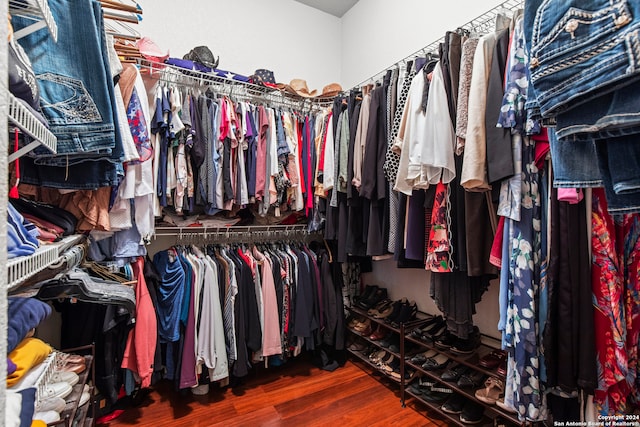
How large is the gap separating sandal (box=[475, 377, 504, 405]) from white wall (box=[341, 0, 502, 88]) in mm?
2115

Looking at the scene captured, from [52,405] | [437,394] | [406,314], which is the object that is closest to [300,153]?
[406,314]

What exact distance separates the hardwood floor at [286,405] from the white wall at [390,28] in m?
2.54

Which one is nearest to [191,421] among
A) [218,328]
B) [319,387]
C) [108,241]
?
[218,328]

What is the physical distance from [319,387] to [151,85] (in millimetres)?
2294

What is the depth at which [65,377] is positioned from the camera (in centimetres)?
114

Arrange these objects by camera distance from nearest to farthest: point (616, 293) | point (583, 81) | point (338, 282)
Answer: point (583, 81)
point (616, 293)
point (338, 282)

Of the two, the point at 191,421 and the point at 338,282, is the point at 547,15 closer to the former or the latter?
the point at 338,282

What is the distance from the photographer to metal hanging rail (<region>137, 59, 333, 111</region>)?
2.03m

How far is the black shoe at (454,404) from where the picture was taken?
1735 mm

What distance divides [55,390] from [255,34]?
9.29 ft

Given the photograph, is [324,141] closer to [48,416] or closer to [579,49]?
[579,49]

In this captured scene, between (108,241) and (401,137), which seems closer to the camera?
(401,137)

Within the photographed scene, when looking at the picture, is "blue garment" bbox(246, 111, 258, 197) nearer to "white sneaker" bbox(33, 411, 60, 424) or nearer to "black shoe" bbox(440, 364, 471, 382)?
"white sneaker" bbox(33, 411, 60, 424)

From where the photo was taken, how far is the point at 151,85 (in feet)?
6.41
